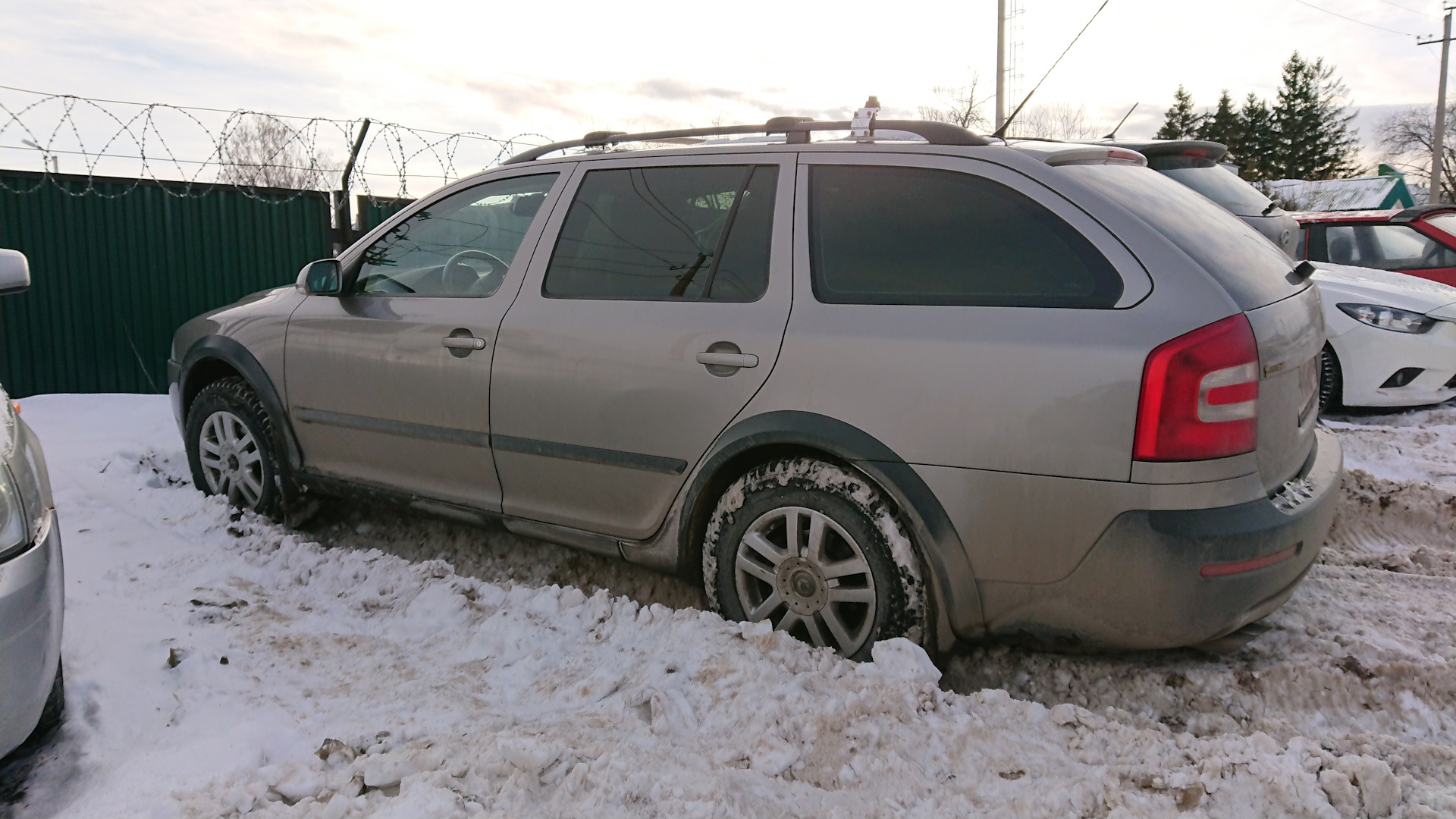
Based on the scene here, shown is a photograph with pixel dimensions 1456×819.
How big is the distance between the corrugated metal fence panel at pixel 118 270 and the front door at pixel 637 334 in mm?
6200

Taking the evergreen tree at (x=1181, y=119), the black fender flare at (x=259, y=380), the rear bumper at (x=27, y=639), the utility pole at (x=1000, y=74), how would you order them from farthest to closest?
the evergreen tree at (x=1181, y=119)
the utility pole at (x=1000, y=74)
the black fender flare at (x=259, y=380)
the rear bumper at (x=27, y=639)

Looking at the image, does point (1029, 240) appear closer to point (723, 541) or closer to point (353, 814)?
point (723, 541)

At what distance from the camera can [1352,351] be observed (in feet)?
A: 22.2

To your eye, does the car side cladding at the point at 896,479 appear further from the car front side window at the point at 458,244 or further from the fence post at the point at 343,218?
the fence post at the point at 343,218

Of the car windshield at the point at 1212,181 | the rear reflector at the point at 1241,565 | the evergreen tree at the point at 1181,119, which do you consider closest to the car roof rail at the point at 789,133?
the rear reflector at the point at 1241,565

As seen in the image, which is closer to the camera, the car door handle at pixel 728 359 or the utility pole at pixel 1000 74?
the car door handle at pixel 728 359

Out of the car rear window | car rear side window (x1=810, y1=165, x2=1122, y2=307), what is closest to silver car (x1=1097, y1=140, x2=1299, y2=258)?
the car rear window

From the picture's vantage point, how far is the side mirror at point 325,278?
4.28m

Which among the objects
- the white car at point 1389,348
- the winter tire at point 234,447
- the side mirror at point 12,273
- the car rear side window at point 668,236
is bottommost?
the winter tire at point 234,447

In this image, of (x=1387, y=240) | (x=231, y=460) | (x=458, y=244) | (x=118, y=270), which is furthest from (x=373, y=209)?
(x=1387, y=240)

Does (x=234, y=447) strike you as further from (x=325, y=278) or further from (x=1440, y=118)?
(x=1440, y=118)

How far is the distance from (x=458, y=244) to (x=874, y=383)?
6.80 ft

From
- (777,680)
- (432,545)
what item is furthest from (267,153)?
(777,680)

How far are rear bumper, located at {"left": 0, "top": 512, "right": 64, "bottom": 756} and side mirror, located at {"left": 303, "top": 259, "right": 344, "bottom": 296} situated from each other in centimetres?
192
